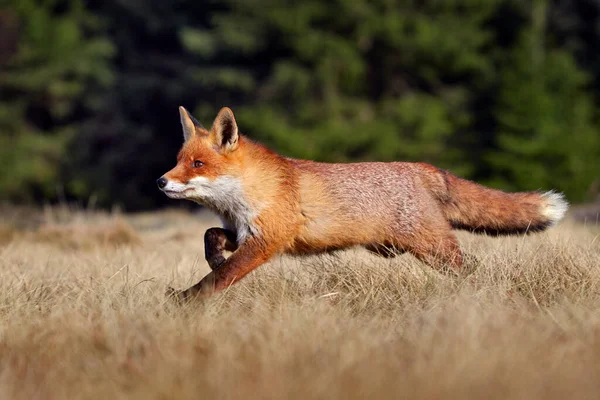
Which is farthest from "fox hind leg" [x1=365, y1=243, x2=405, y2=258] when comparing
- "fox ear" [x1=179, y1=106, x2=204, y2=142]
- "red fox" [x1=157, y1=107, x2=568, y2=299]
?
"fox ear" [x1=179, y1=106, x2=204, y2=142]

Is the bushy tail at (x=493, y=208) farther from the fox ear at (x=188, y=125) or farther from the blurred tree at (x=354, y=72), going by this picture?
the blurred tree at (x=354, y=72)

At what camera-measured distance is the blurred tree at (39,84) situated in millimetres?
23406

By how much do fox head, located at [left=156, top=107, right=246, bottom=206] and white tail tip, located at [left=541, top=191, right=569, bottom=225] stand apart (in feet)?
7.50

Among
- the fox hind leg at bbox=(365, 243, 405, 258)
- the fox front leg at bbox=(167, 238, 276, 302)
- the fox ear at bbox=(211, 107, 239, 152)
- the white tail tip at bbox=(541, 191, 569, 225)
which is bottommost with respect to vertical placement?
the fox hind leg at bbox=(365, 243, 405, 258)

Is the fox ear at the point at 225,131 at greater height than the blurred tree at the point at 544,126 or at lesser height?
greater

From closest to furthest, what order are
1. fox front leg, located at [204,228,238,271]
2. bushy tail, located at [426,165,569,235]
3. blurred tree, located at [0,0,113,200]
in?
fox front leg, located at [204,228,238,271], bushy tail, located at [426,165,569,235], blurred tree, located at [0,0,113,200]

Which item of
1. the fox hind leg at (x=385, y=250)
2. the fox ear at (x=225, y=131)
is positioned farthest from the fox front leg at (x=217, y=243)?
the fox hind leg at (x=385, y=250)

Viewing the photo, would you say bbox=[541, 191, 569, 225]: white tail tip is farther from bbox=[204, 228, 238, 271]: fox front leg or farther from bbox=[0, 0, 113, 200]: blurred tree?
bbox=[0, 0, 113, 200]: blurred tree

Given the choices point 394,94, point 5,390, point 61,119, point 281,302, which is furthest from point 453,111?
point 5,390

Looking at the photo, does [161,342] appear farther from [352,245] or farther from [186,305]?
[352,245]

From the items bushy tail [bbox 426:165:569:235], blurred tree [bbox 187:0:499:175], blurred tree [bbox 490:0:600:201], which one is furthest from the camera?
blurred tree [bbox 187:0:499:175]

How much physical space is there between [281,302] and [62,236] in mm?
6044

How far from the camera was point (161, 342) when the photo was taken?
3744mm

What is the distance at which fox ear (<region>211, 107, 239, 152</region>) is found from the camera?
214 inches
